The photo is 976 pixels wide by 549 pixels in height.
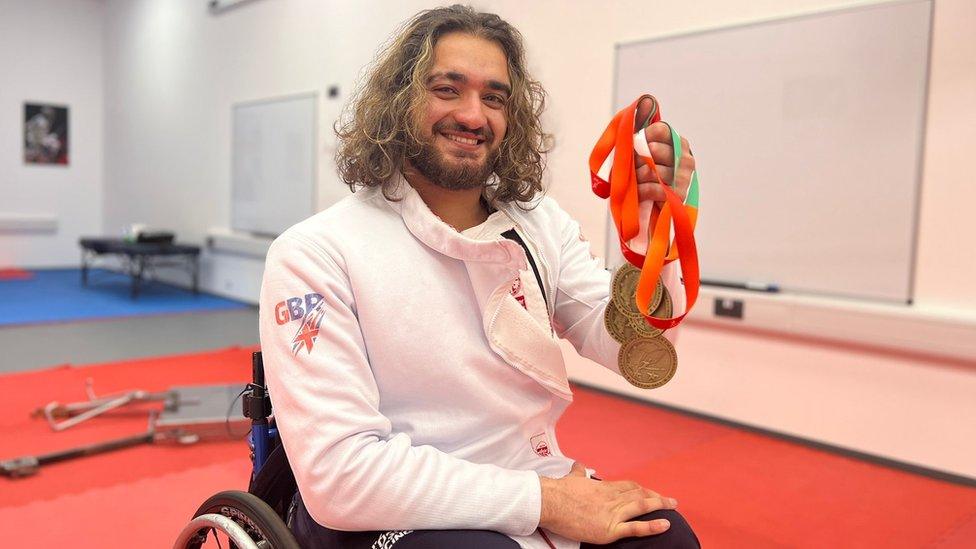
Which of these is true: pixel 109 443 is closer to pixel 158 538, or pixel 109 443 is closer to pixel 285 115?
pixel 158 538

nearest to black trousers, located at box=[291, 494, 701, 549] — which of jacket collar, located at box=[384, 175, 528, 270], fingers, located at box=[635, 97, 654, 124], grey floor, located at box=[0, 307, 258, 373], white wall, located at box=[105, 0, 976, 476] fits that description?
jacket collar, located at box=[384, 175, 528, 270]

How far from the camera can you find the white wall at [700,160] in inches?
126

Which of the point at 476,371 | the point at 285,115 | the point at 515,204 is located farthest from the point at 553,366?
the point at 285,115

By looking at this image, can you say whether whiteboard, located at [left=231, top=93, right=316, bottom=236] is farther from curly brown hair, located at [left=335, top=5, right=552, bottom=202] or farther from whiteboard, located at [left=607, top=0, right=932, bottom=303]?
curly brown hair, located at [left=335, top=5, right=552, bottom=202]

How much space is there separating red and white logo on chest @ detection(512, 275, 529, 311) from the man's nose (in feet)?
0.99

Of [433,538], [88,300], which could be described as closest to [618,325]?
[433,538]

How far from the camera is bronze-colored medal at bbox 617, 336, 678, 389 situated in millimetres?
1457

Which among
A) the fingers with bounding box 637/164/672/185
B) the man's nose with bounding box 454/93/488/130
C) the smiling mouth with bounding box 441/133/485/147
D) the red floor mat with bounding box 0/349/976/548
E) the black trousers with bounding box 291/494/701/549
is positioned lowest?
the red floor mat with bounding box 0/349/976/548

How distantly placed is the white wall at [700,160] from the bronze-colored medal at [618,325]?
7.99 feet

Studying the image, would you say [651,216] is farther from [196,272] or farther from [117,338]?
[196,272]

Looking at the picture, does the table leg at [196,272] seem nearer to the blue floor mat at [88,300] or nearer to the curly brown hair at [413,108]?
the blue floor mat at [88,300]

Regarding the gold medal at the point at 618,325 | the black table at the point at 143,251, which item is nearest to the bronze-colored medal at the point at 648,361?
the gold medal at the point at 618,325

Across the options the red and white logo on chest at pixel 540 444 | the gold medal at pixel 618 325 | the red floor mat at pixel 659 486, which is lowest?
the red floor mat at pixel 659 486

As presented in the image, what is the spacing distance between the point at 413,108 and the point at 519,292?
1.32 ft
